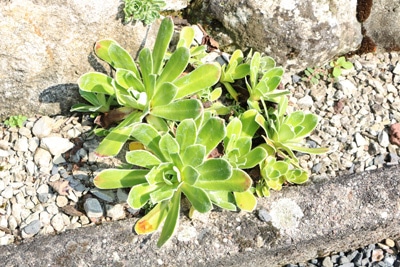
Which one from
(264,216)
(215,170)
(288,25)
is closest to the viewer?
(215,170)

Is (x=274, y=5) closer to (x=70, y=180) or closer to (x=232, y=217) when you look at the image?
(x=232, y=217)

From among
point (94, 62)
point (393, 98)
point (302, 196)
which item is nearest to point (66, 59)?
point (94, 62)

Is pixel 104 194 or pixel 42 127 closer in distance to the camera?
pixel 104 194

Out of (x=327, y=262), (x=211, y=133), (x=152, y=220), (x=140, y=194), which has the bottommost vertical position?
(x=327, y=262)

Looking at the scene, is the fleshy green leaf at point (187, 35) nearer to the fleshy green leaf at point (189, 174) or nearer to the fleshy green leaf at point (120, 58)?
the fleshy green leaf at point (120, 58)

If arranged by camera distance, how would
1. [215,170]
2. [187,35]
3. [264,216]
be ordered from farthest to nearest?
[187,35], [264,216], [215,170]

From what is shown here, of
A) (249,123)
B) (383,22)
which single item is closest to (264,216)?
(249,123)

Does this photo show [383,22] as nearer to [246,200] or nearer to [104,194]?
[246,200]

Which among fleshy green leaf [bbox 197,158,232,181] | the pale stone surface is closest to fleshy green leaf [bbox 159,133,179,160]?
fleshy green leaf [bbox 197,158,232,181]

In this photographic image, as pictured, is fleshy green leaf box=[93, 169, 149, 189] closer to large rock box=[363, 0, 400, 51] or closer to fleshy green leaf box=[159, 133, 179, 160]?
fleshy green leaf box=[159, 133, 179, 160]
